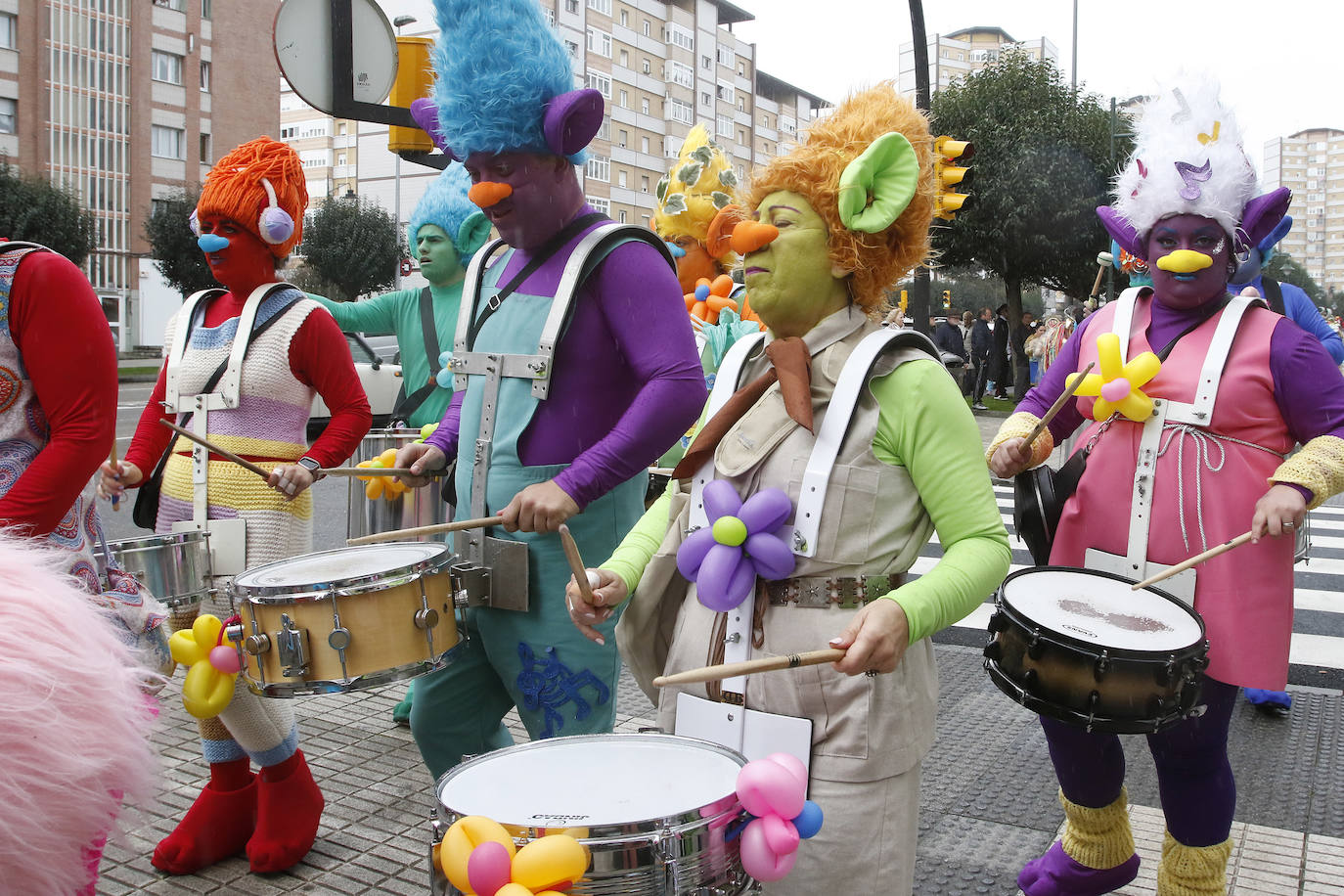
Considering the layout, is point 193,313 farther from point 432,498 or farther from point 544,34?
point 544,34

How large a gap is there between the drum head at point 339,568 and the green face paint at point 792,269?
0.97m

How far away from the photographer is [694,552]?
1942 mm

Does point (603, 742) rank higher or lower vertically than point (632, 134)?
lower

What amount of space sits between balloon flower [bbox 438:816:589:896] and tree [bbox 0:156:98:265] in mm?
34407

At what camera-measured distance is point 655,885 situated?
1.43 meters

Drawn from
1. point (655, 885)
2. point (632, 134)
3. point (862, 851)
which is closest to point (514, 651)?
point (862, 851)

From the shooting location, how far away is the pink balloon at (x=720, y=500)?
1910 mm

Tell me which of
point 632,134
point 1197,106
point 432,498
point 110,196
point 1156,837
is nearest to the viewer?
point 1197,106

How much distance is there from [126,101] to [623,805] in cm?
5467

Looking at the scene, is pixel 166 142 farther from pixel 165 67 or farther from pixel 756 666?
pixel 756 666

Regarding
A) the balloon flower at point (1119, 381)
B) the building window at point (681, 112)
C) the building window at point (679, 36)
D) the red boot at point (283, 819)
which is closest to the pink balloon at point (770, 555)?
the balloon flower at point (1119, 381)

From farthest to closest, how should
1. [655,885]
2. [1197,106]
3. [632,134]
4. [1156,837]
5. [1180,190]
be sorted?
[632,134]
[1156,837]
[1197,106]
[1180,190]
[655,885]

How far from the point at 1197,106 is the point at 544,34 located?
5.86 ft

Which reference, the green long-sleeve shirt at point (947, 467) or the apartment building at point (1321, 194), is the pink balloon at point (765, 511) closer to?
the green long-sleeve shirt at point (947, 467)
